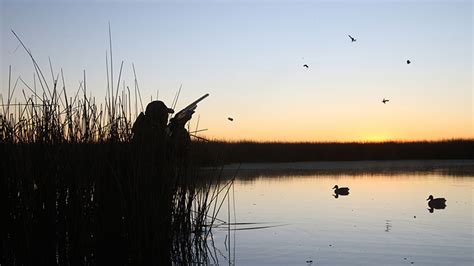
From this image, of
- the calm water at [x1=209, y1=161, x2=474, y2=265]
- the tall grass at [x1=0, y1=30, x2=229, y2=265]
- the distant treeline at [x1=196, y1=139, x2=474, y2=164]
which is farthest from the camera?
the distant treeline at [x1=196, y1=139, x2=474, y2=164]

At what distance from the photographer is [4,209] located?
4570mm

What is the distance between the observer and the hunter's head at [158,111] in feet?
18.4

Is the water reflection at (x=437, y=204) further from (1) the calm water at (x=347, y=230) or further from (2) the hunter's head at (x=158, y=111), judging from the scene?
(2) the hunter's head at (x=158, y=111)

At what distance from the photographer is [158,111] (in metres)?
5.79

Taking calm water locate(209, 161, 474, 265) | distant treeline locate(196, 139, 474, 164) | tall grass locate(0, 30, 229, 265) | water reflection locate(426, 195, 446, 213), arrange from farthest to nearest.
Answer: distant treeline locate(196, 139, 474, 164) < water reflection locate(426, 195, 446, 213) < calm water locate(209, 161, 474, 265) < tall grass locate(0, 30, 229, 265)

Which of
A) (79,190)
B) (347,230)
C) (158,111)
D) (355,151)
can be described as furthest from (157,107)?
(355,151)

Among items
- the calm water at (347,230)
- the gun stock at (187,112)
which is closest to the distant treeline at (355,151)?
the calm water at (347,230)

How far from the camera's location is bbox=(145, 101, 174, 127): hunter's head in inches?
221

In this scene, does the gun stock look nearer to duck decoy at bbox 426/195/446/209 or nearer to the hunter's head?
the hunter's head

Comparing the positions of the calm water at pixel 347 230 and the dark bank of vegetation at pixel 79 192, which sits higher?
the dark bank of vegetation at pixel 79 192

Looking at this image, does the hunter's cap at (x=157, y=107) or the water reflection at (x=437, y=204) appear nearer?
the hunter's cap at (x=157, y=107)

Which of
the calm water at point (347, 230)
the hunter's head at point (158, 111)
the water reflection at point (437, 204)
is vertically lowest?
the calm water at point (347, 230)

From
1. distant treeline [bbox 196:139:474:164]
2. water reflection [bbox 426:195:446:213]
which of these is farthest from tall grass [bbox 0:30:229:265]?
distant treeline [bbox 196:139:474:164]

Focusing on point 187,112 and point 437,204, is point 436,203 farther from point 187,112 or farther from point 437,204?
point 187,112
